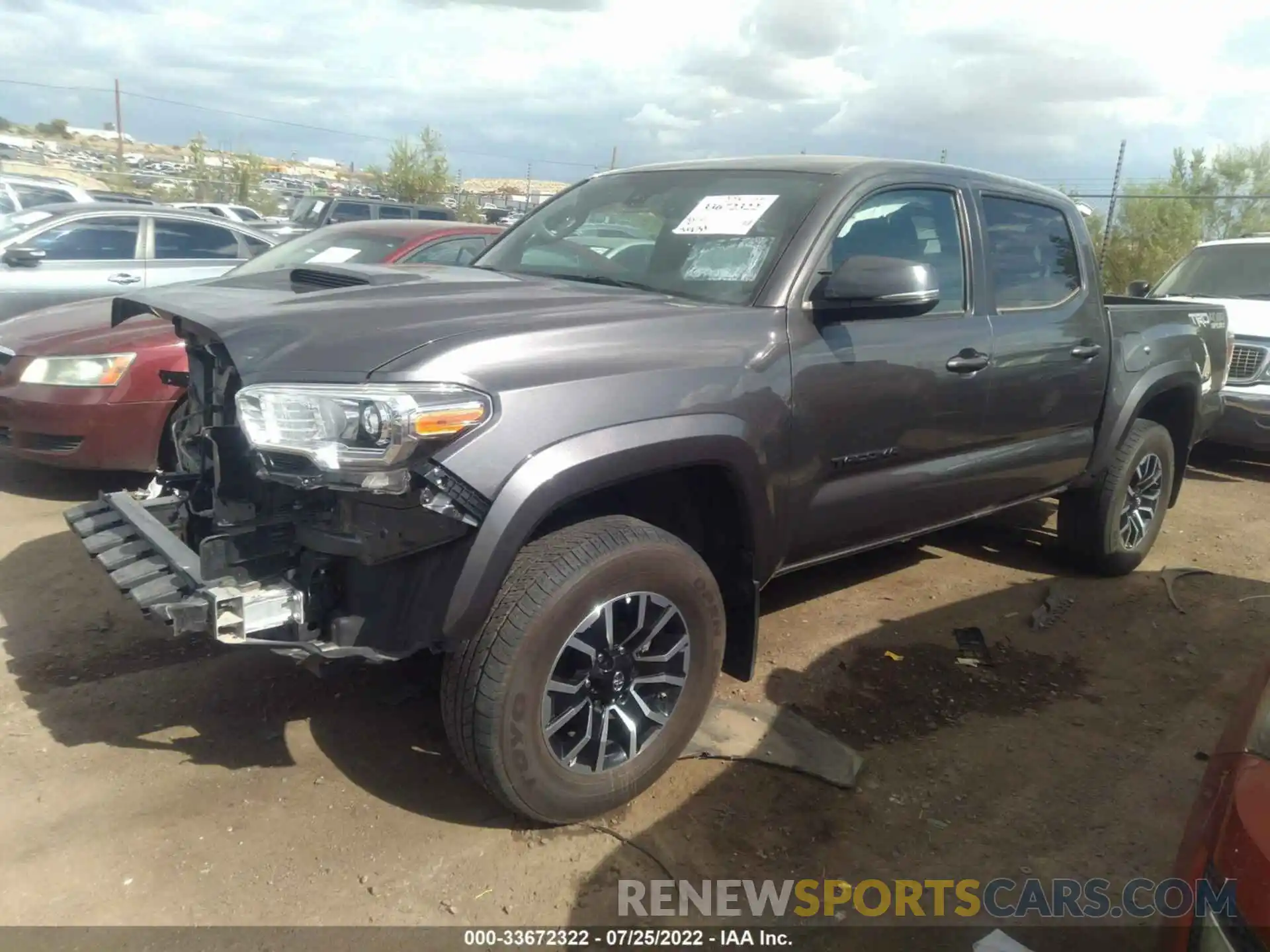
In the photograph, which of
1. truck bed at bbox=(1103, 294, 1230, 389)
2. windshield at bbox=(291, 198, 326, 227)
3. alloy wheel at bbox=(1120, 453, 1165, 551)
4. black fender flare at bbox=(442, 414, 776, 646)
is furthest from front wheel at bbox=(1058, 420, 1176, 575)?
windshield at bbox=(291, 198, 326, 227)

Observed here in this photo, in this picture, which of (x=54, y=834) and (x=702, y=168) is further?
(x=702, y=168)

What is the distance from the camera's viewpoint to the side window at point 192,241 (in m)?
7.75

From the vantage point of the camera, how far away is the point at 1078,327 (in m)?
4.33

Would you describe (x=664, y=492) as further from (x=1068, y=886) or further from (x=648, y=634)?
(x=1068, y=886)

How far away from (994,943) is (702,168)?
2804 millimetres

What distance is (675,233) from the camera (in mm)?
3523

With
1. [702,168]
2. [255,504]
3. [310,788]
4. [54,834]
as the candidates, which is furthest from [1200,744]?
[54,834]

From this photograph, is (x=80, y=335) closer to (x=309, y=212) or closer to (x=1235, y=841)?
(x=1235, y=841)

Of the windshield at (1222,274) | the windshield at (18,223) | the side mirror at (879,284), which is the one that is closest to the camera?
the side mirror at (879,284)

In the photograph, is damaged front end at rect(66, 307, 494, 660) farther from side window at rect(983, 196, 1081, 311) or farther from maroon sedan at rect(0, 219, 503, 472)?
maroon sedan at rect(0, 219, 503, 472)

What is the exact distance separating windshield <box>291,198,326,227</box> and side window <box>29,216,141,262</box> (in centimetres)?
884

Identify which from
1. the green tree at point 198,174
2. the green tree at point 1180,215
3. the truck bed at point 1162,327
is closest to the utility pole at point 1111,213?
the green tree at point 1180,215

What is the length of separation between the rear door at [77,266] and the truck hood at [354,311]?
184 inches

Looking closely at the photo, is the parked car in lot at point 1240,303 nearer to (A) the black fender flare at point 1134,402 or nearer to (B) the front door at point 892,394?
(A) the black fender flare at point 1134,402
